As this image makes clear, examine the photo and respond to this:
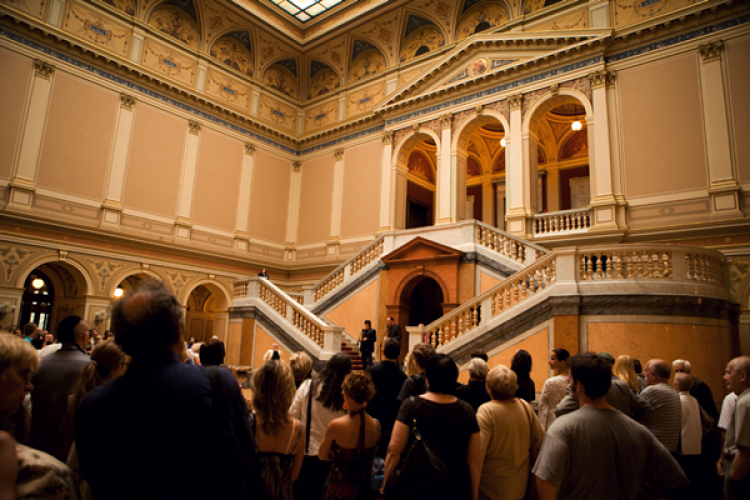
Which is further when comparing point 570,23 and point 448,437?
point 570,23

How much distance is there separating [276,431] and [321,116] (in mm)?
20614

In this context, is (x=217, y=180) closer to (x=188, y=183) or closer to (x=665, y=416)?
(x=188, y=183)

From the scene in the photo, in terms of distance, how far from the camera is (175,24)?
18844 millimetres

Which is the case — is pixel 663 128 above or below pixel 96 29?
below

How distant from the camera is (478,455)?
287 centimetres

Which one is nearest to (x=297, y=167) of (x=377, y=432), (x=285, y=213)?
(x=285, y=213)

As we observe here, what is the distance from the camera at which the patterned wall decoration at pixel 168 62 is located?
58.7ft

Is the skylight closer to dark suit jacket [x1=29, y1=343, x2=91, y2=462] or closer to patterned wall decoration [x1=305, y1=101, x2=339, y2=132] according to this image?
patterned wall decoration [x1=305, y1=101, x2=339, y2=132]

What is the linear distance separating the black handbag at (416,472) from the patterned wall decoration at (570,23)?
1608cm

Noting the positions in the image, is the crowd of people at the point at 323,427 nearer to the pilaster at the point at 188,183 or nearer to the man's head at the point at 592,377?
the man's head at the point at 592,377

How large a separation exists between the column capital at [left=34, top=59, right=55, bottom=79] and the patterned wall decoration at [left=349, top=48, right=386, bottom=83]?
1095cm

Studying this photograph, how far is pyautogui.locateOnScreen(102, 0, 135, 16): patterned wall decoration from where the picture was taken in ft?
56.0

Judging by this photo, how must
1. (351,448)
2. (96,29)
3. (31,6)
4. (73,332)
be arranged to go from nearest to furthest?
(351,448) < (73,332) < (31,6) < (96,29)

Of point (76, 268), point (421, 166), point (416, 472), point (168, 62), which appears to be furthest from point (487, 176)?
point (416, 472)
